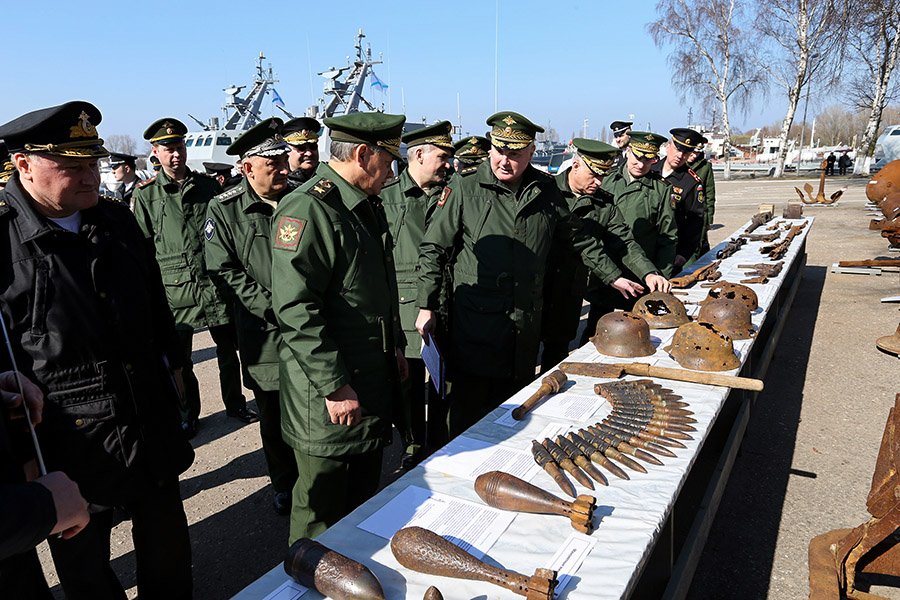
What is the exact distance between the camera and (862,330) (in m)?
7.11

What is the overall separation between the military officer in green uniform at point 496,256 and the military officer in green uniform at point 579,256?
85cm

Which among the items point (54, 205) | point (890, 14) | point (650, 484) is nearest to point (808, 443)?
point (650, 484)

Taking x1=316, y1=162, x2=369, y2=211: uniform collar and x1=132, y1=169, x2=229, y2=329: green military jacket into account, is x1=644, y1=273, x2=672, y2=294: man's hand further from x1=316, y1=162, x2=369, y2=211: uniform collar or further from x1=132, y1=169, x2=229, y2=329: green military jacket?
x1=132, y1=169, x2=229, y2=329: green military jacket

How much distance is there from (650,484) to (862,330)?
671 cm

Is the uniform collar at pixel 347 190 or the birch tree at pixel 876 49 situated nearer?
the uniform collar at pixel 347 190

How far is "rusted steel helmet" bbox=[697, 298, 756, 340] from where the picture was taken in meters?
3.64

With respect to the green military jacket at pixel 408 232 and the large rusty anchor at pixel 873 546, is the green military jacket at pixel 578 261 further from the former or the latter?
the large rusty anchor at pixel 873 546

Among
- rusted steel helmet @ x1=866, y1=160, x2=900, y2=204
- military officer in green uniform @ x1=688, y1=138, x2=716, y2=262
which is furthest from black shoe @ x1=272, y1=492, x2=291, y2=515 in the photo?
rusted steel helmet @ x1=866, y1=160, x2=900, y2=204

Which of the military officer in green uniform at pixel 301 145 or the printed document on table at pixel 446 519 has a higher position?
the military officer in green uniform at pixel 301 145

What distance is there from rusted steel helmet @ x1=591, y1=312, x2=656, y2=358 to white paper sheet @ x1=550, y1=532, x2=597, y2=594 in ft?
5.84

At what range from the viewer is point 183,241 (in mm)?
4863

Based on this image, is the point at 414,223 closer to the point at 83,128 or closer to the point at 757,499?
the point at 83,128

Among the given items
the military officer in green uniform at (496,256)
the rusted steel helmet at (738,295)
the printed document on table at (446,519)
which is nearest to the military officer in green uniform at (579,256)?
the rusted steel helmet at (738,295)

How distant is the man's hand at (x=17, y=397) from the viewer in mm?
1775
